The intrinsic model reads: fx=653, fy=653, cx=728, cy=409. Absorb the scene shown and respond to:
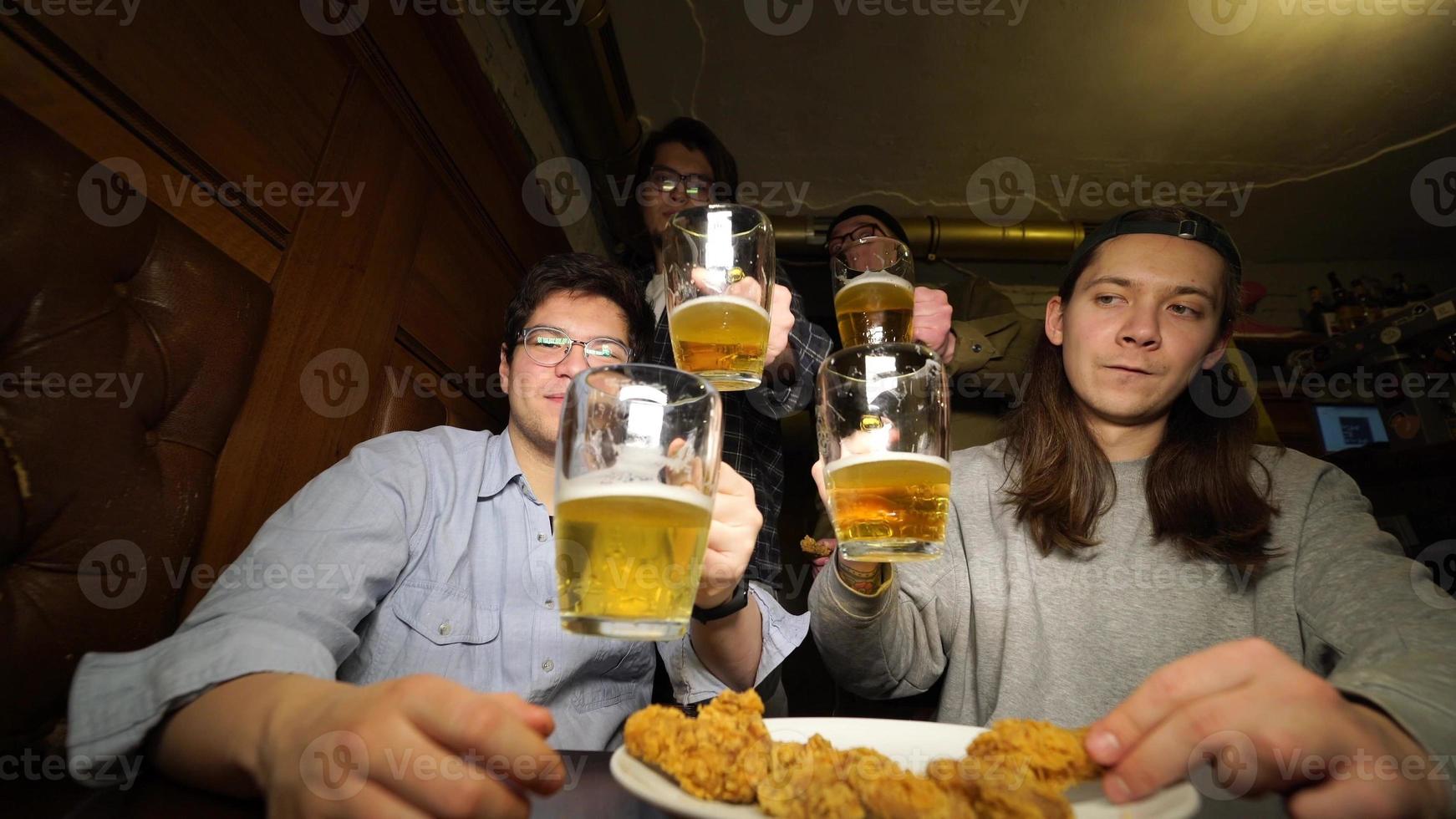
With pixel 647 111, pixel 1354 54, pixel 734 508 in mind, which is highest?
pixel 1354 54

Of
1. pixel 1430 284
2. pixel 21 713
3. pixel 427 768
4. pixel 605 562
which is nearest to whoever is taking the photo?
pixel 427 768

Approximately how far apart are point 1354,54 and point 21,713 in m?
5.31

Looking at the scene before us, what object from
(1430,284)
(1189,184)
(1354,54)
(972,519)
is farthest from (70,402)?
(1430,284)

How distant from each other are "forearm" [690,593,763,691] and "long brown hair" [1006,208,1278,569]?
2.55 feet

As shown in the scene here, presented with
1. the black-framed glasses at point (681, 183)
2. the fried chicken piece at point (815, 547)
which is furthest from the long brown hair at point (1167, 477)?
the black-framed glasses at point (681, 183)

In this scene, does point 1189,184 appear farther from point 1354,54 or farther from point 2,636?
point 2,636

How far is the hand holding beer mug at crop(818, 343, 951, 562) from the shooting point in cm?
93

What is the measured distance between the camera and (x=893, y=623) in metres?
1.34

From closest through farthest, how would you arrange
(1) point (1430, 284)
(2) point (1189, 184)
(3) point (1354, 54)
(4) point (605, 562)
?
1. (4) point (605, 562)
2. (3) point (1354, 54)
3. (2) point (1189, 184)
4. (1) point (1430, 284)

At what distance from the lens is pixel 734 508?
0.99m

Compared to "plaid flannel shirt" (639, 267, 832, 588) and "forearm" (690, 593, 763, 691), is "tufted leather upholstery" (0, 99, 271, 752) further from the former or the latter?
"plaid flannel shirt" (639, 267, 832, 588)

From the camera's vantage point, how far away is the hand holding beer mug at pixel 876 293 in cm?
153

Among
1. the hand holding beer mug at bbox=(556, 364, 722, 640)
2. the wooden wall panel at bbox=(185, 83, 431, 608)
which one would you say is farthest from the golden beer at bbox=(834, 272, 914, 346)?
the wooden wall panel at bbox=(185, 83, 431, 608)

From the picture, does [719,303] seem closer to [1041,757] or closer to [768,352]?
[768,352]
